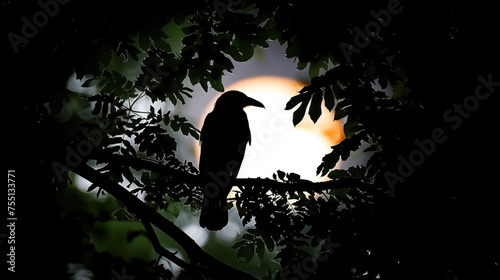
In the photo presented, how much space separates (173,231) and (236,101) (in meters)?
3.17

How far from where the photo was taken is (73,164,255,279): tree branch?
92.9 inches

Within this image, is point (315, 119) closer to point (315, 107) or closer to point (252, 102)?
point (315, 107)

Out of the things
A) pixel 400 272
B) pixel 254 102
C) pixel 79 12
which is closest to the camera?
pixel 400 272

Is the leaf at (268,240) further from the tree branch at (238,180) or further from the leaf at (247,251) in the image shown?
the tree branch at (238,180)

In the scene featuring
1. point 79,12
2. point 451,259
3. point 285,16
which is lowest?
point 451,259

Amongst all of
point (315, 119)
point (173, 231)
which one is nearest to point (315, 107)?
point (315, 119)

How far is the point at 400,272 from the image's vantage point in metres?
2.07

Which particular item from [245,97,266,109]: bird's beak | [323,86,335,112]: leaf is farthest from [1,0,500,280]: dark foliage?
[245,97,266,109]: bird's beak

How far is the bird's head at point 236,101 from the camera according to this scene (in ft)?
17.8

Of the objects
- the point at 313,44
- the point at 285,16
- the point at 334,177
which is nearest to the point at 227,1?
the point at 285,16

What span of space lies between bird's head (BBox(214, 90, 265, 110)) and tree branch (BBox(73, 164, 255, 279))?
9.60ft

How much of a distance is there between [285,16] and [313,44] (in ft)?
0.85

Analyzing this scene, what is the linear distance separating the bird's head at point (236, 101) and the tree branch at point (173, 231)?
2.93 metres

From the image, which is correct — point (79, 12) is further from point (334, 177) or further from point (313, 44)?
point (334, 177)
